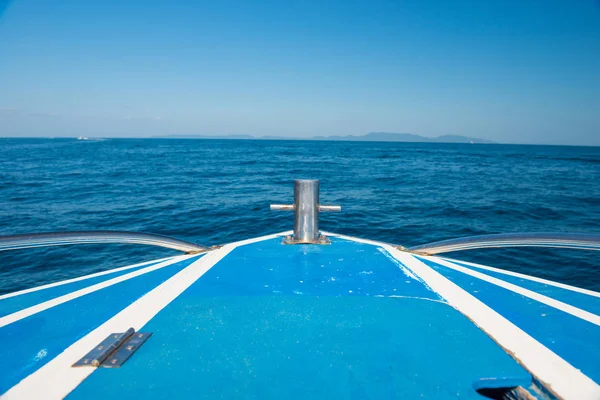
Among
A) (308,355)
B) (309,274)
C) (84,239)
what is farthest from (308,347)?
(84,239)

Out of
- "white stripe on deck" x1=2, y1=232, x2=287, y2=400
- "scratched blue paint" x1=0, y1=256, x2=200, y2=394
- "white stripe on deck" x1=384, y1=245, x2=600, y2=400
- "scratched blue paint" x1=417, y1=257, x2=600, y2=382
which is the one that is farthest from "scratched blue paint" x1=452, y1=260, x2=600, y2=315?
"scratched blue paint" x1=0, y1=256, x2=200, y2=394

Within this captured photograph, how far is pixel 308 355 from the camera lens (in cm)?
163

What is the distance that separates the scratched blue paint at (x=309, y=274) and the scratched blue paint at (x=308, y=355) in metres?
0.24

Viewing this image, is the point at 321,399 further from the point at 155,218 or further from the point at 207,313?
the point at 155,218

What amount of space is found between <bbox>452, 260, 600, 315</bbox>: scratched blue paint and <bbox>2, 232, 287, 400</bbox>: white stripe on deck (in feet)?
9.44

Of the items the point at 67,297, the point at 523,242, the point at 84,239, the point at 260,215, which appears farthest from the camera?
the point at 260,215

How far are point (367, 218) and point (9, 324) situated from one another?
35.3ft

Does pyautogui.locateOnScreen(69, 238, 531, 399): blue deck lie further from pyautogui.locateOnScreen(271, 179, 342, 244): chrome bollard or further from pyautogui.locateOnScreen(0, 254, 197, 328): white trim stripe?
pyautogui.locateOnScreen(271, 179, 342, 244): chrome bollard

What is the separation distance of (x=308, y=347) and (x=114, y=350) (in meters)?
1.05

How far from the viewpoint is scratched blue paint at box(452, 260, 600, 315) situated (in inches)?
88.2

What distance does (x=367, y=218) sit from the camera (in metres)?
11.8

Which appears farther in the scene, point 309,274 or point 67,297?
point 309,274

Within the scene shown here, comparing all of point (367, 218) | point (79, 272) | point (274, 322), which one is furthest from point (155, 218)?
point (274, 322)

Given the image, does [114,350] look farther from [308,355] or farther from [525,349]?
[525,349]
